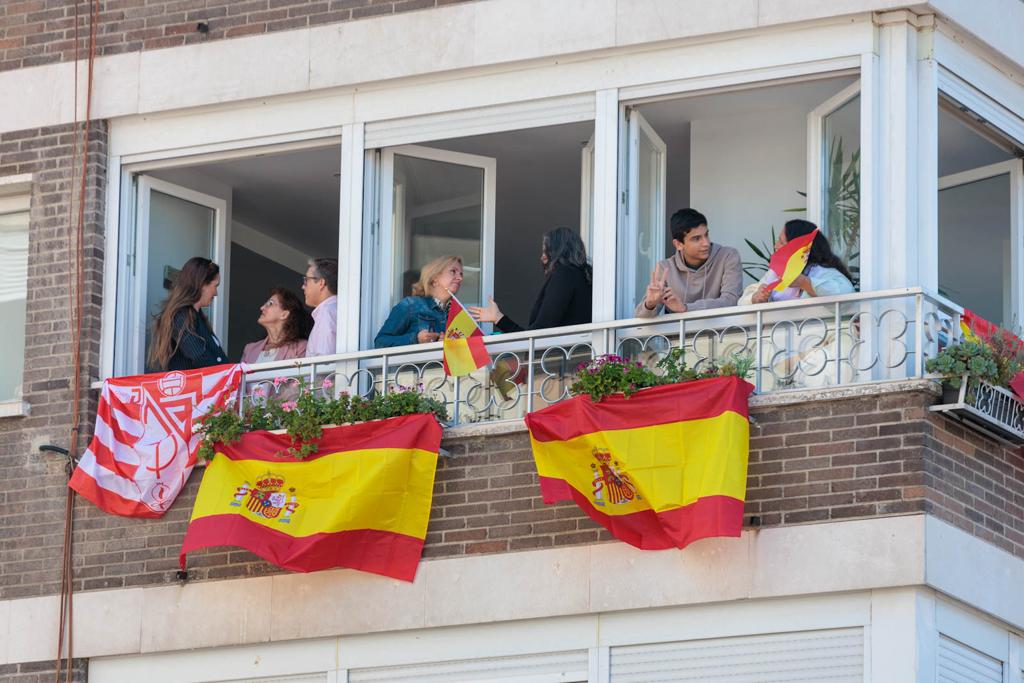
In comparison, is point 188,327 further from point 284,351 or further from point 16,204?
point 16,204

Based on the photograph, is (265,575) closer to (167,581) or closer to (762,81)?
(167,581)

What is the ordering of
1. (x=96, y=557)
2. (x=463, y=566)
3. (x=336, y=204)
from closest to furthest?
(x=463, y=566) < (x=96, y=557) < (x=336, y=204)

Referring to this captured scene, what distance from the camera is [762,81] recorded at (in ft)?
51.0

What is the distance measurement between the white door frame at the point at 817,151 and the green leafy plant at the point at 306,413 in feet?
8.81

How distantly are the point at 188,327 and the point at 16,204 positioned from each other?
1.78 m

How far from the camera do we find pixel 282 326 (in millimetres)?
17125

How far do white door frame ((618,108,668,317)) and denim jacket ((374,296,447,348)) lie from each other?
51.5 inches

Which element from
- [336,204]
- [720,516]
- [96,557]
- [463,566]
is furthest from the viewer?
[336,204]

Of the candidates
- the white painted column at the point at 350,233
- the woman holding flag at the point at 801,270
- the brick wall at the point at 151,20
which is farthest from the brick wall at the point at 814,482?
the brick wall at the point at 151,20

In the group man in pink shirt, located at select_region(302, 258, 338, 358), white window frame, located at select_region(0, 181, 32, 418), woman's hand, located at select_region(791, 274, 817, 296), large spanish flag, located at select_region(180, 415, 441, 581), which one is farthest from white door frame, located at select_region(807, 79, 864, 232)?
white window frame, located at select_region(0, 181, 32, 418)

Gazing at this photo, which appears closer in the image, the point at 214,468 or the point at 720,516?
the point at 720,516

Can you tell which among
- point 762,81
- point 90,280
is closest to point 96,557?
point 90,280

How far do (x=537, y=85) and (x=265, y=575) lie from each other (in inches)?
144

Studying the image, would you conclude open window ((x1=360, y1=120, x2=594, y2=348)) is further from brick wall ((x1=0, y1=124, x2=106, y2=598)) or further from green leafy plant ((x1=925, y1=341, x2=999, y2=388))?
green leafy plant ((x1=925, y1=341, x2=999, y2=388))
